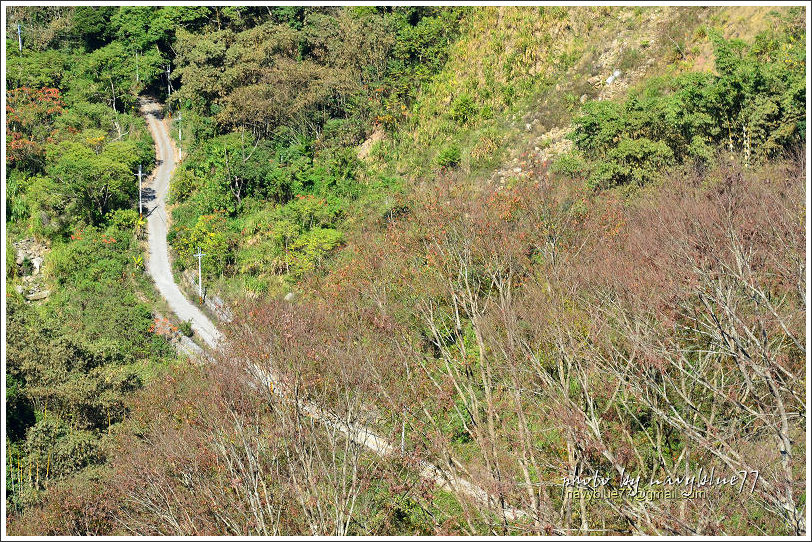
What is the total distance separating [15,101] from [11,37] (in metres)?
11.3

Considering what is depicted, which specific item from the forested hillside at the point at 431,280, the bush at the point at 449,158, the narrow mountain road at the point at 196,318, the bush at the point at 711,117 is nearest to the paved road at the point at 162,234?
the narrow mountain road at the point at 196,318

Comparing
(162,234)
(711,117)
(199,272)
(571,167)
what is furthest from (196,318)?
(711,117)

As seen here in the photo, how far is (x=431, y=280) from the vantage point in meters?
22.8

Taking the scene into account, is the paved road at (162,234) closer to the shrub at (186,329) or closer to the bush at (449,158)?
the shrub at (186,329)

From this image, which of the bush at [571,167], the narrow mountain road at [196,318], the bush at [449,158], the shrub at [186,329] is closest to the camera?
the narrow mountain road at [196,318]

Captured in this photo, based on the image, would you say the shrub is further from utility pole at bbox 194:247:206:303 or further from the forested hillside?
utility pole at bbox 194:247:206:303

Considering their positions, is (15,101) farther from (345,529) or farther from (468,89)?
A: (345,529)

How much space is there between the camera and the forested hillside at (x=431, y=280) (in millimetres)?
13336

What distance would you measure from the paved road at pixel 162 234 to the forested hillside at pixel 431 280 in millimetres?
670

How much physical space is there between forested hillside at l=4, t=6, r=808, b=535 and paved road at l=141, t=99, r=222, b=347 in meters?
0.67

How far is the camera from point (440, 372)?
19.6 m

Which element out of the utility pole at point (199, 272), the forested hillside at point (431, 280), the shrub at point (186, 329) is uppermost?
the forested hillside at point (431, 280)

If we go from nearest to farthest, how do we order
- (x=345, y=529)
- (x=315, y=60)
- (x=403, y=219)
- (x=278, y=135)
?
(x=345, y=529) < (x=403, y=219) < (x=278, y=135) < (x=315, y=60)

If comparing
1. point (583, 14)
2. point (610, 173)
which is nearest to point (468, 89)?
point (583, 14)
